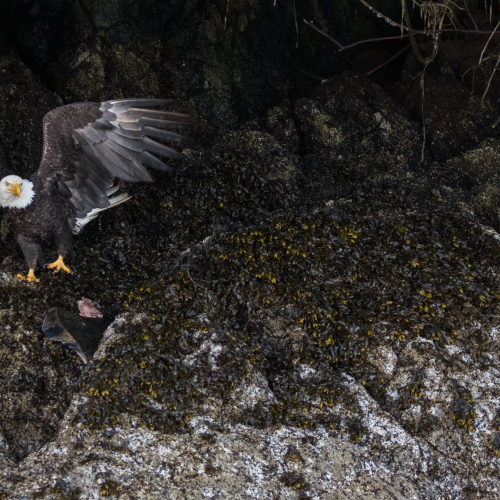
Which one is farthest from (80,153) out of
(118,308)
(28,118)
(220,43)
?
(220,43)

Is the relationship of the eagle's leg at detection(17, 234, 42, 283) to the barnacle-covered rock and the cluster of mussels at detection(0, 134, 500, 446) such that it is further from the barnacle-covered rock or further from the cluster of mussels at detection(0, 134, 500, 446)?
the barnacle-covered rock

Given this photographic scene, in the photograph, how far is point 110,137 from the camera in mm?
3832

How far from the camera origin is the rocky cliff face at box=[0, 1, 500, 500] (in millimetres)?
2977

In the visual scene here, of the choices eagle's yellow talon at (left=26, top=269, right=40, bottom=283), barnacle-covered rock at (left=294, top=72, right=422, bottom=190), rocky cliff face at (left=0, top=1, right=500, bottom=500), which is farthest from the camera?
barnacle-covered rock at (left=294, top=72, right=422, bottom=190)

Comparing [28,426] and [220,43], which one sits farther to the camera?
[220,43]

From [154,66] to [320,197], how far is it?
212 cm

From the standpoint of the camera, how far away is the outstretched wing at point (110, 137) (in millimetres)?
3745

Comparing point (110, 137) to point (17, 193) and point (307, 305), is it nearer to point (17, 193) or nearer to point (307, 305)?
point (17, 193)

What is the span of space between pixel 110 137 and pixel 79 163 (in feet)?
1.23

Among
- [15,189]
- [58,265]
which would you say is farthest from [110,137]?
[58,265]

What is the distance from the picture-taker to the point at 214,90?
15.5ft

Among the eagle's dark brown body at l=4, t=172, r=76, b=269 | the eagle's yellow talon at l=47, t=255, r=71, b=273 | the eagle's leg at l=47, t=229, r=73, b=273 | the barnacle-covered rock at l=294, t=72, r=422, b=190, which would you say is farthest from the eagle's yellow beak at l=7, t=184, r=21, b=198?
Result: the barnacle-covered rock at l=294, t=72, r=422, b=190

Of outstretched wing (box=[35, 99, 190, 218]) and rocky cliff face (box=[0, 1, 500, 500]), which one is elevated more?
outstretched wing (box=[35, 99, 190, 218])

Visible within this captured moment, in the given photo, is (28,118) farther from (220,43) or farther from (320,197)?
(320,197)
